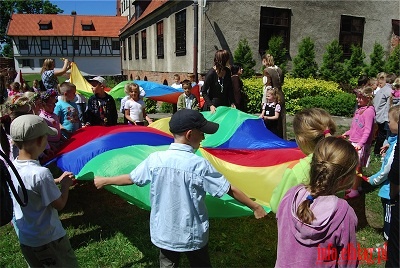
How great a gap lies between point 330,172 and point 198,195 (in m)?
0.77

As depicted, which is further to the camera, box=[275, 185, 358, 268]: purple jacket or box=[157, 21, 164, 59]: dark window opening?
box=[157, 21, 164, 59]: dark window opening

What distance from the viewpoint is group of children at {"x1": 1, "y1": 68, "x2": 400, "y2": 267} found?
168 centimetres

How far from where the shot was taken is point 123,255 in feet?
10.8

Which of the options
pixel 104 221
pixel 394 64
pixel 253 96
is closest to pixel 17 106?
pixel 104 221

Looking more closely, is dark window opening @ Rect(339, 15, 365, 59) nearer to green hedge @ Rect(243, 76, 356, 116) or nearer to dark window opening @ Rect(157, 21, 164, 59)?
green hedge @ Rect(243, 76, 356, 116)

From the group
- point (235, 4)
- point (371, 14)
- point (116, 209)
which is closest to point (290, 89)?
point (235, 4)

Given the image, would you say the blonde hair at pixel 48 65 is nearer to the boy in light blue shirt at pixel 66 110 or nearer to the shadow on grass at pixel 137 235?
the boy in light blue shirt at pixel 66 110

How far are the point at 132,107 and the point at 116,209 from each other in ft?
6.37

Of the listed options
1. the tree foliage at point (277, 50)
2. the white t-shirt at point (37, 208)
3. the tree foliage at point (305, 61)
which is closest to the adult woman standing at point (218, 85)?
the white t-shirt at point (37, 208)

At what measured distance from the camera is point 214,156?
368 centimetres

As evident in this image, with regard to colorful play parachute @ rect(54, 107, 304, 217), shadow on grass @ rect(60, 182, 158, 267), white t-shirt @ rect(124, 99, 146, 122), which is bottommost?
shadow on grass @ rect(60, 182, 158, 267)

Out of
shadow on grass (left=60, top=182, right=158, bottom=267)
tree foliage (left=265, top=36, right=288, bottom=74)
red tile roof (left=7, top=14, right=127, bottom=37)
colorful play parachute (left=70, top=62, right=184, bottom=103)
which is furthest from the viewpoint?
red tile roof (left=7, top=14, right=127, bottom=37)

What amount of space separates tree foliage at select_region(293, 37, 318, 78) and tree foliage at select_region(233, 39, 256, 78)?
6.76 ft

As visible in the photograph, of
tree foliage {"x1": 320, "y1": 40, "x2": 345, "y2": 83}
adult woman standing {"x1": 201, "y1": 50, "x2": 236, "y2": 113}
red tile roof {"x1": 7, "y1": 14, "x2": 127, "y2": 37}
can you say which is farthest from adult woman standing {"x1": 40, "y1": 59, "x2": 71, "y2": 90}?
red tile roof {"x1": 7, "y1": 14, "x2": 127, "y2": 37}
